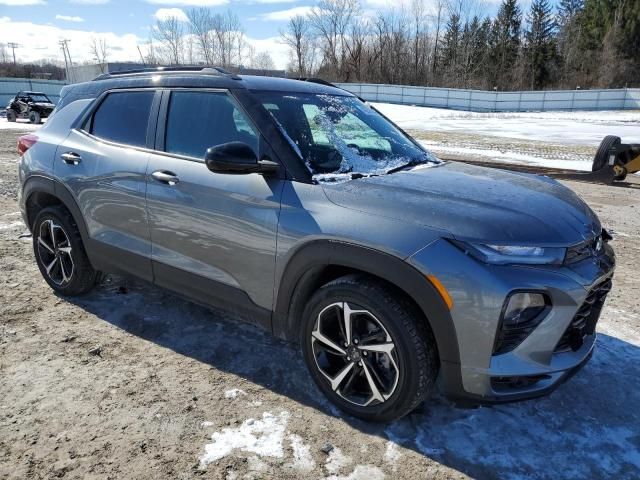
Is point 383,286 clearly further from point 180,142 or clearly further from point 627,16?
point 627,16

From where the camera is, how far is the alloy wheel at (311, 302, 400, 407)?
2.55 m

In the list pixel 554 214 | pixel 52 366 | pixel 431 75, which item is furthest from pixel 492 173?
pixel 431 75

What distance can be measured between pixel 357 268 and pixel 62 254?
2.88 m

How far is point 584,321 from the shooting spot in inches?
101

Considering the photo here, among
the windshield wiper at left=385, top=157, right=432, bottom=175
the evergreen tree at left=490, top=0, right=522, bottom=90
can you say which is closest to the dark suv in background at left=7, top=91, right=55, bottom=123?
the windshield wiper at left=385, top=157, right=432, bottom=175

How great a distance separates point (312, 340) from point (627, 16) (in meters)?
70.2

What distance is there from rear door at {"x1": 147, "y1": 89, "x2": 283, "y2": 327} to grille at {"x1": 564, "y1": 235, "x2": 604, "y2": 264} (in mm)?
1494

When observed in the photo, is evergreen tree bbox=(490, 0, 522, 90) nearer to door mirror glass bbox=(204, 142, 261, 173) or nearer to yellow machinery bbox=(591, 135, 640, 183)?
yellow machinery bbox=(591, 135, 640, 183)

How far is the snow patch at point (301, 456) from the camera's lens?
2409mm

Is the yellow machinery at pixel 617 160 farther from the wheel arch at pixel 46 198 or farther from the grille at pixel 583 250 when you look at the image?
the wheel arch at pixel 46 198

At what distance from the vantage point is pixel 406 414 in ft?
8.64

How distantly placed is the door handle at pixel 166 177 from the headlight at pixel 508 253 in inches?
72.3

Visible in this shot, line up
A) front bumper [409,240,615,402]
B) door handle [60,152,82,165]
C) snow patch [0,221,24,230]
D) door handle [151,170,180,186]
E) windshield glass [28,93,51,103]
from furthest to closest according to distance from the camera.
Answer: windshield glass [28,93,51,103], snow patch [0,221,24,230], door handle [60,152,82,165], door handle [151,170,180,186], front bumper [409,240,615,402]

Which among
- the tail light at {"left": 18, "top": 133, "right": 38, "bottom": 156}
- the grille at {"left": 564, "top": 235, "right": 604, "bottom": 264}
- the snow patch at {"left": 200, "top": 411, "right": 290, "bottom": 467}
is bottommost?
the snow patch at {"left": 200, "top": 411, "right": 290, "bottom": 467}
